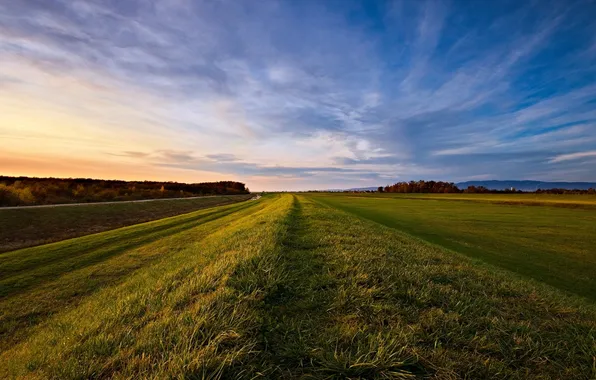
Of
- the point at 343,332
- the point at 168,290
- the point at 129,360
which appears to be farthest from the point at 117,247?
the point at 343,332

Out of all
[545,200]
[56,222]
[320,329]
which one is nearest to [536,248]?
[320,329]

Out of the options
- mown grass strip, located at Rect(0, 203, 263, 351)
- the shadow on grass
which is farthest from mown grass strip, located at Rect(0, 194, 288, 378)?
mown grass strip, located at Rect(0, 203, 263, 351)

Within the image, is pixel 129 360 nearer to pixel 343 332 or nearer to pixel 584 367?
pixel 343 332

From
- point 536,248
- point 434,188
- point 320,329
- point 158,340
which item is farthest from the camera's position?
point 434,188

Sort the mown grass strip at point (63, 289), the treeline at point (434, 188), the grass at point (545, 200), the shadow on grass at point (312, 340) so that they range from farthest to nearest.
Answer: the treeline at point (434, 188), the grass at point (545, 200), the mown grass strip at point (63, 289), the shadow on grass at point (312, 340)

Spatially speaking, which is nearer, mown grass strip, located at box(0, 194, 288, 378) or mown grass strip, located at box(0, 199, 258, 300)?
mown grass strip, located at box(0, 194, 288, 378)

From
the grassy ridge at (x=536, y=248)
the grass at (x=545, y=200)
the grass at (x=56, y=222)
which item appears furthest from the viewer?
the grass at (x=545, y=200)

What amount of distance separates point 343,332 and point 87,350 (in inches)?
136

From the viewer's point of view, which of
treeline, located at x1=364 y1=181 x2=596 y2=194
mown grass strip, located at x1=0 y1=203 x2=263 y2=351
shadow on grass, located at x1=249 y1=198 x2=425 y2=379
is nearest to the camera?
shadow on grass, located at x1=249 y1=198 x2=425 y2=379

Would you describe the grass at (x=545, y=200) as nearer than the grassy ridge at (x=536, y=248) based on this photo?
No

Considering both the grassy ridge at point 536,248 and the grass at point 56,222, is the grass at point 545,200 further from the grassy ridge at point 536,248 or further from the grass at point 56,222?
the grass at point 56,222

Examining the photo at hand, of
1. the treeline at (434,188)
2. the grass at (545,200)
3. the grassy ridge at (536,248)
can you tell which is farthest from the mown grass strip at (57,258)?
the treeline at (434,188)

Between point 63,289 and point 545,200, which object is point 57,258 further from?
point 545,200

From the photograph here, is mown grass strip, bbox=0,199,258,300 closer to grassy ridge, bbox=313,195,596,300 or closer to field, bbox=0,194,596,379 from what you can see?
field, bbox=0,194,596,379
